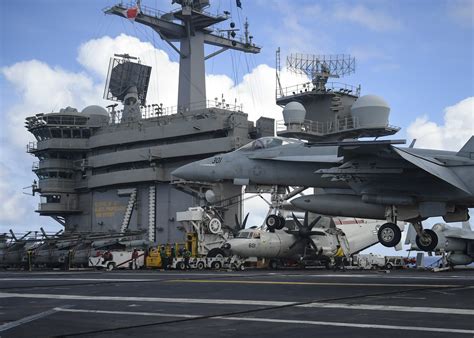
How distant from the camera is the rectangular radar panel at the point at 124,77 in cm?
7069

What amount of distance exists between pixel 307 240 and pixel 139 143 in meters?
27.5

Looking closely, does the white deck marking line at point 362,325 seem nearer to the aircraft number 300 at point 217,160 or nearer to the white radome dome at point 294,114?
the aircraft number 300 at point 217,160

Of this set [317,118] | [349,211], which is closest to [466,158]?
[349,211]

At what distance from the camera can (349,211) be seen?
20656mm

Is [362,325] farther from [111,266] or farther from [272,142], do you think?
[111,266]

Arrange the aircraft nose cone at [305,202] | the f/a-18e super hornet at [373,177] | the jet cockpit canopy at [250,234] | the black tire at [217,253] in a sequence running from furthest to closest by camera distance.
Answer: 1. the black tire at [217,253]
2. the jet cockpit canopy at [250,234]
3. the aircraft nose cone at [305,202]
4. the f/a-18e super hornet at [373,177]

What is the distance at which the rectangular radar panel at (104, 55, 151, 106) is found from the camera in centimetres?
7069

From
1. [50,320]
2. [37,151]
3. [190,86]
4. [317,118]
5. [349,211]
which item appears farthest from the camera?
[37,151]

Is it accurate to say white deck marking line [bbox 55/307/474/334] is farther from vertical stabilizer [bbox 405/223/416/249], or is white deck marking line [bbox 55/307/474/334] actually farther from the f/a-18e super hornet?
vertical stabilizer [bbox 405/223/416/249]

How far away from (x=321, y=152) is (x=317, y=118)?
3927 centimetres

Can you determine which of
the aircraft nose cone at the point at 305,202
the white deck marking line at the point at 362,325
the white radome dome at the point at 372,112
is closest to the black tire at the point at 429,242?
the aircraft nose cone at the point at 305,202

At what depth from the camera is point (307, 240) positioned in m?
44.5

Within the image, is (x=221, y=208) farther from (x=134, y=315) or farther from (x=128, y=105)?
(x=134, y=315)

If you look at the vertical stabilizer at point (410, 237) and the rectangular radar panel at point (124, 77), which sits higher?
the rectangular radar panel at point (124, 77)
